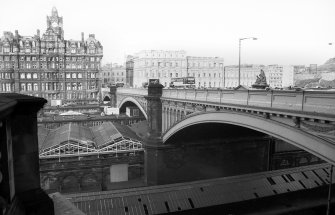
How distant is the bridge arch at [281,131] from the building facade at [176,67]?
68711mm

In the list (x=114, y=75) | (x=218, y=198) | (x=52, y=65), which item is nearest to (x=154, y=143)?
(x=218, y=198)

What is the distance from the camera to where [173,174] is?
102 ft

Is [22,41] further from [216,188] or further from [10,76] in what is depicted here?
[216,188]

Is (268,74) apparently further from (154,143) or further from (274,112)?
(274,112)

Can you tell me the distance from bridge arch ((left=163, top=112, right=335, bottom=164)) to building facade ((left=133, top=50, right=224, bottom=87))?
6871 centimetres

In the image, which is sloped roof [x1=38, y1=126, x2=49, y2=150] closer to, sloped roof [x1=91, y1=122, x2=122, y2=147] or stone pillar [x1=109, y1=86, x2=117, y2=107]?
sloped roof [x1=91, y1=122, x2=122, y2=147]

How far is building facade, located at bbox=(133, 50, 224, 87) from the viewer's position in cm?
9338

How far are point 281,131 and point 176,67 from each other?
8725cm

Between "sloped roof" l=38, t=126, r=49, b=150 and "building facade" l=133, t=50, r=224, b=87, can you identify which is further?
"building facade" l=133, t=50, r=224, b=87

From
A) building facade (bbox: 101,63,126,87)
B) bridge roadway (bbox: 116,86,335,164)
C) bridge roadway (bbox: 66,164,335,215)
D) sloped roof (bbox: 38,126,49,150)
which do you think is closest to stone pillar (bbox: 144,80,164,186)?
bridge roadway (bbox: 116,86,335,164)

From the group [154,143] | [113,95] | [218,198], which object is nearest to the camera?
[218,198]

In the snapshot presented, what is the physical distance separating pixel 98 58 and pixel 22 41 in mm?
22937

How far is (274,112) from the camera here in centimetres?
1486

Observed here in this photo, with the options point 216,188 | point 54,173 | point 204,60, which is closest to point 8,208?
point 216,188
